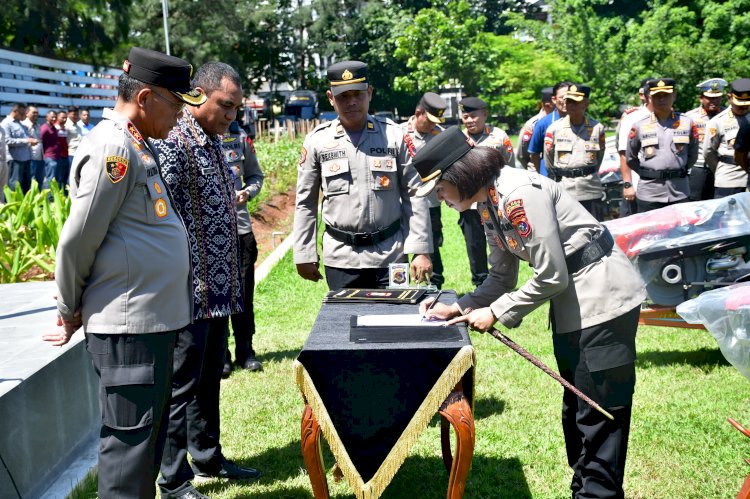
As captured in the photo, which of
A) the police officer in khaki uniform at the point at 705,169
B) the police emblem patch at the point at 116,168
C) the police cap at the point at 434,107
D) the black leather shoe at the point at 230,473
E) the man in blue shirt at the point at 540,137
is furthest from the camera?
the police officer in khaki uniform at the point at 705,169

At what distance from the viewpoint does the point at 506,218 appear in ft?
10.8

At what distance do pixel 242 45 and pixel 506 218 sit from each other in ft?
169

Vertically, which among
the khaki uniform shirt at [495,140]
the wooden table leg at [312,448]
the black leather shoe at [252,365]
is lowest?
the black leather shoe at [252,365]

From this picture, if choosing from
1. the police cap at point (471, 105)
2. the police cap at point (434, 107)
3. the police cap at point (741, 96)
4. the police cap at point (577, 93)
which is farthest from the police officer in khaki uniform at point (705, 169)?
the police cap at point (434, 107)

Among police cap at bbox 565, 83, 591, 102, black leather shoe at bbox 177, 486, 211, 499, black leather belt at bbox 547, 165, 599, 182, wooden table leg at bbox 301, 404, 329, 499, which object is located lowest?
black leather shoe at bbox 177, 486, 211, 499

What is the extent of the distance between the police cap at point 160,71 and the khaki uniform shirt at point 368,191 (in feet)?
6.19

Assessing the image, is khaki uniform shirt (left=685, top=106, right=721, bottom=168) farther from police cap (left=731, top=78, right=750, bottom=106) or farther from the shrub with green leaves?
the shrub with green leaves

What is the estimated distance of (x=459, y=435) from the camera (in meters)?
3.36

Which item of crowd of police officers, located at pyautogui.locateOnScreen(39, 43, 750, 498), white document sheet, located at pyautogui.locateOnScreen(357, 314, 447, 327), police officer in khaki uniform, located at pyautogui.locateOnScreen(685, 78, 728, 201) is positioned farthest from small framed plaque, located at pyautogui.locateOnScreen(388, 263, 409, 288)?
police officer in khaki uniform, located at pyautogui.locateOnScreen(685, 78, 728, 201)

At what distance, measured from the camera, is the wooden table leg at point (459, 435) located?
337 cm

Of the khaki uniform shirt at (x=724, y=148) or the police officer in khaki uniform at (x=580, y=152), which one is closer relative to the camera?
the police officer in khaki uniform at (x=580, y=152)

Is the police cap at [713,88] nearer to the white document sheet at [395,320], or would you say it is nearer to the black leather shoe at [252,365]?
the black leather shoe at [252,365]

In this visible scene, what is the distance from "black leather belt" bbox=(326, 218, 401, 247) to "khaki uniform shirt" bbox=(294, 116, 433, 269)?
0.9 inches

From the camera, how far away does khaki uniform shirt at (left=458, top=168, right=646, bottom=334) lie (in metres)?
3.22
